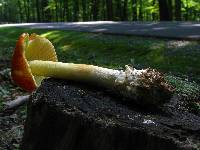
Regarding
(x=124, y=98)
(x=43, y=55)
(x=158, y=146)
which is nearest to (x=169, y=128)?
(x=158, y=146)

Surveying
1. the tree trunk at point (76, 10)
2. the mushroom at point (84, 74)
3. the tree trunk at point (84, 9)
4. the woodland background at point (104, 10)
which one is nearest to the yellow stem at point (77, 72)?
the mushroom at point (84, 74)

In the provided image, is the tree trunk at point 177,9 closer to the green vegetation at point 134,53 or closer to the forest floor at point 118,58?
the forest floor at point 118,58

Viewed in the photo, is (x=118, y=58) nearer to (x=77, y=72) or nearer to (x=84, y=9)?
(x=77, y=72)

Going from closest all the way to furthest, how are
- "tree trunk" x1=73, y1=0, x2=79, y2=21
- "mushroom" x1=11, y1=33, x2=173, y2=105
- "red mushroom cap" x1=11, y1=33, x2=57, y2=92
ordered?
"mushroom" x1=11, y1=33, x2=173, y2=105 → "red mushroom cap" x1=11, y1=33, x2=57, y2=92 → "tree trunk" x1=73, y1=0, x2=79, y2=21

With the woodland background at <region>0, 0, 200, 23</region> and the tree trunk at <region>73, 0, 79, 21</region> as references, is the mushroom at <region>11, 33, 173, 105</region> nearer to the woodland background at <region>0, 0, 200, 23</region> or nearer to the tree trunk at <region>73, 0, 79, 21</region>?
the woodland background at <region>0, 0, 200, 23</region>

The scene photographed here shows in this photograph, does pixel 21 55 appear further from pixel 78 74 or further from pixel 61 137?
pixel 61 137

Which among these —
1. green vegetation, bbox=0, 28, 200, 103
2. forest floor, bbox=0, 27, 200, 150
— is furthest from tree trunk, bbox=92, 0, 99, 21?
green vegetation, bbox=0, 28, 200, 103
